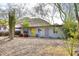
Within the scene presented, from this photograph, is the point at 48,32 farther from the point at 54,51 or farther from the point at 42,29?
the point at 54,51

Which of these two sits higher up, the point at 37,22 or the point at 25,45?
the point at 37,22

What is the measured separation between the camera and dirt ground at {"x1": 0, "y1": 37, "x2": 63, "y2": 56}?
202 cm

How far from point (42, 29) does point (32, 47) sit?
0.23m

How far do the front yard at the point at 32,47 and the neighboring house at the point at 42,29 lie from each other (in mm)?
56

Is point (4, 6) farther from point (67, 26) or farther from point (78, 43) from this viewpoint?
point (78, 43)

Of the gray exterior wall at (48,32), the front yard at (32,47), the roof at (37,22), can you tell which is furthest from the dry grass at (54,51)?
the roof at (37,22)

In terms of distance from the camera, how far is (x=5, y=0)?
6.63 ft

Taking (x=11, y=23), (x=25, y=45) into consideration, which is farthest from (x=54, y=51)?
(x=11, y=23)

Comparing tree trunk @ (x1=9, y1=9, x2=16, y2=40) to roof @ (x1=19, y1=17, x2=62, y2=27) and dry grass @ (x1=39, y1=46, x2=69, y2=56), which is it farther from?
dry grass @ (x1=39, y1=46, x2=69, y2=56)

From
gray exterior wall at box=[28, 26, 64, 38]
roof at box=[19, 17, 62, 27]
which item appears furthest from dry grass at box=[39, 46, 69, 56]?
roof at box=[19, 17, 62, 27]

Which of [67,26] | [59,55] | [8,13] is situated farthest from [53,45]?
[8,13]

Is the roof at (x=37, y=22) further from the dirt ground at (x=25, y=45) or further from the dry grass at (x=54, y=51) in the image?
the dry grass at (x=54, y=51)

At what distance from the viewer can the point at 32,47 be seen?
6.67ft

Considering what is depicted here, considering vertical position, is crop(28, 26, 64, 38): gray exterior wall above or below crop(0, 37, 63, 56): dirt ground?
above
